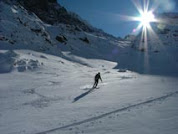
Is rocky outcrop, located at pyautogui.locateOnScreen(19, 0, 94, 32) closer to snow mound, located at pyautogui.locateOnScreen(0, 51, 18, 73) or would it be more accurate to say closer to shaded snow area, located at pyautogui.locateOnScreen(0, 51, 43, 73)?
snow mound, located at pyautogui.locateOnScreen(0, 51, 18, 73)

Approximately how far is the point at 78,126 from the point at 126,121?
7.43 ft

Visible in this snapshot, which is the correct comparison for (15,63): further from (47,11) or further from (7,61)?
(47,11)

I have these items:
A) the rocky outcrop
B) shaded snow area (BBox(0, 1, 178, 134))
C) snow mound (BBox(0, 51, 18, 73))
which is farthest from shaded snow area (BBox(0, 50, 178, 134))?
the rocky outcrop

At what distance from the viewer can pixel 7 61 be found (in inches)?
1300

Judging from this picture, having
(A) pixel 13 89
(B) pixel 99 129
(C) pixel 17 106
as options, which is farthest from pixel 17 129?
(A) pixel 13 89

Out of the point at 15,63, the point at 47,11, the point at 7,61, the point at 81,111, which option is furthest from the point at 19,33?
the point at 47,11

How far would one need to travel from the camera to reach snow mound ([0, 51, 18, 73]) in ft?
98.6

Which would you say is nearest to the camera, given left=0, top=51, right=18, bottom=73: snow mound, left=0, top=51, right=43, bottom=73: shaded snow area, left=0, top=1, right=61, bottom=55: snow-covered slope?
left=0, top=51, right=18, bottom=73: snow mound

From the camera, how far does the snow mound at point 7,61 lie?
98.6 ft

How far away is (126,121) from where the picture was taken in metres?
11.8

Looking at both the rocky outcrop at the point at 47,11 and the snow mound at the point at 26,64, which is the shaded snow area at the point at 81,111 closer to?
the snow mound at the point at 26,64

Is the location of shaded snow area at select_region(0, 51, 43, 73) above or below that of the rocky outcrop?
below

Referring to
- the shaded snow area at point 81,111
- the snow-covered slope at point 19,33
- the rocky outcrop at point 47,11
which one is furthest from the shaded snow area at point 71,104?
the rocky outcrop at point 47,11

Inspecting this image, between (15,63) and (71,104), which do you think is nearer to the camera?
(71,104)
